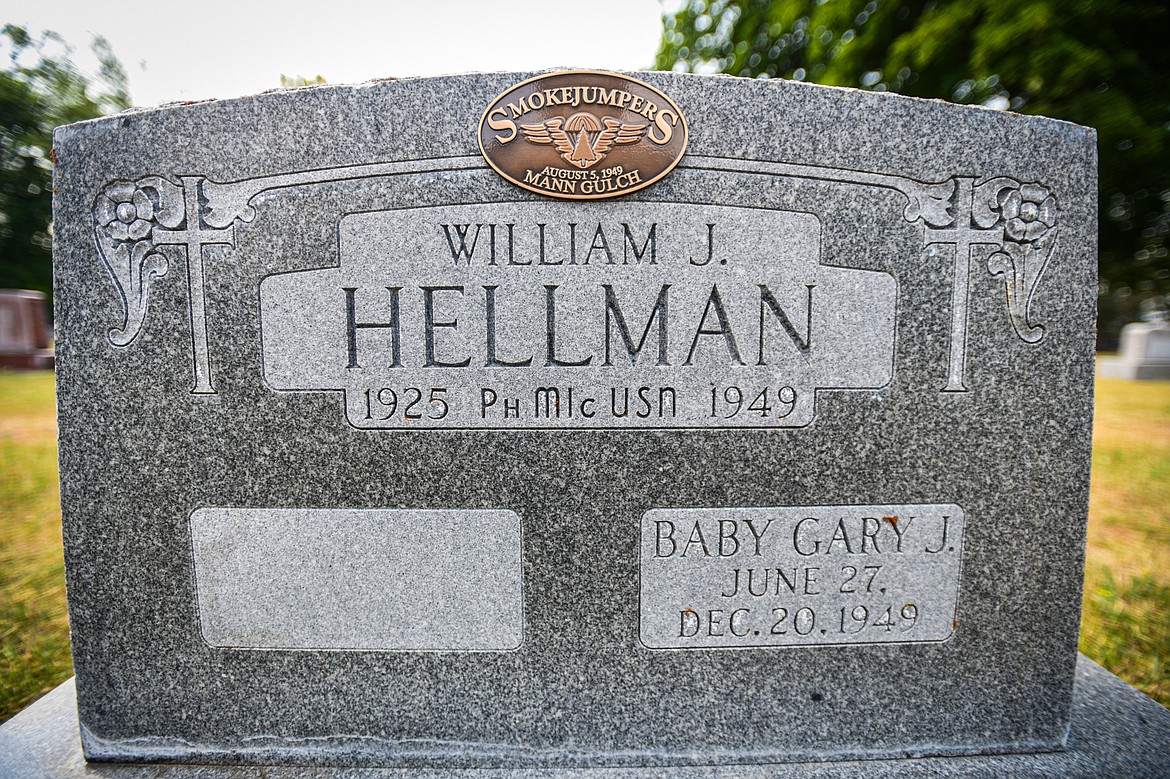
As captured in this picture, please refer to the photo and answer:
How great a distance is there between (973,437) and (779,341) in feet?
2.24

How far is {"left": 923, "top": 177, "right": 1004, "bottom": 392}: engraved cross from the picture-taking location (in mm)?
1642

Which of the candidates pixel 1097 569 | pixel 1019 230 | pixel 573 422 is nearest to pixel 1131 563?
pixel 1097 569

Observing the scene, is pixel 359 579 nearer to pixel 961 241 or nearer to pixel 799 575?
pixel 799 575

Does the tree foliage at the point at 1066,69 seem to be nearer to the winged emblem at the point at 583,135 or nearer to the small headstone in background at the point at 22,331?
the winged emblem at the point at 583,135

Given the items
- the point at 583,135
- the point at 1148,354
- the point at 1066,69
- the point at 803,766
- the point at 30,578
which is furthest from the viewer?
the point at 1148,354

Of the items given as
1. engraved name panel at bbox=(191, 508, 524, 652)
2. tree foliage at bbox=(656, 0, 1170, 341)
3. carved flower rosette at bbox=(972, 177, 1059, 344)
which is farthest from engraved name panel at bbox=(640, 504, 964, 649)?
tree foliage at bbox=(656, 0, 1170, 341)

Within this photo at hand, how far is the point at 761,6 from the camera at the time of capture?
5.53m

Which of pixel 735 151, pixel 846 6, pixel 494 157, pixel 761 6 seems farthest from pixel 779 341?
pixel 761 6

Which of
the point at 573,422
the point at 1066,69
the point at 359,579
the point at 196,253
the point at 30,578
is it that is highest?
the point at 1066,69

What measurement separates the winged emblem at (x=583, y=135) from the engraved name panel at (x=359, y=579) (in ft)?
3.62

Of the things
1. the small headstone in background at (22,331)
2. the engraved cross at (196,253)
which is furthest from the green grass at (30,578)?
the small headstone in background at (22,331)

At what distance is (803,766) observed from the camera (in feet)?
5.57

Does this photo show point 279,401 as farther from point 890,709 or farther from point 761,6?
Answer: point 761,6

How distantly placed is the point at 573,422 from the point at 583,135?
0.85m
